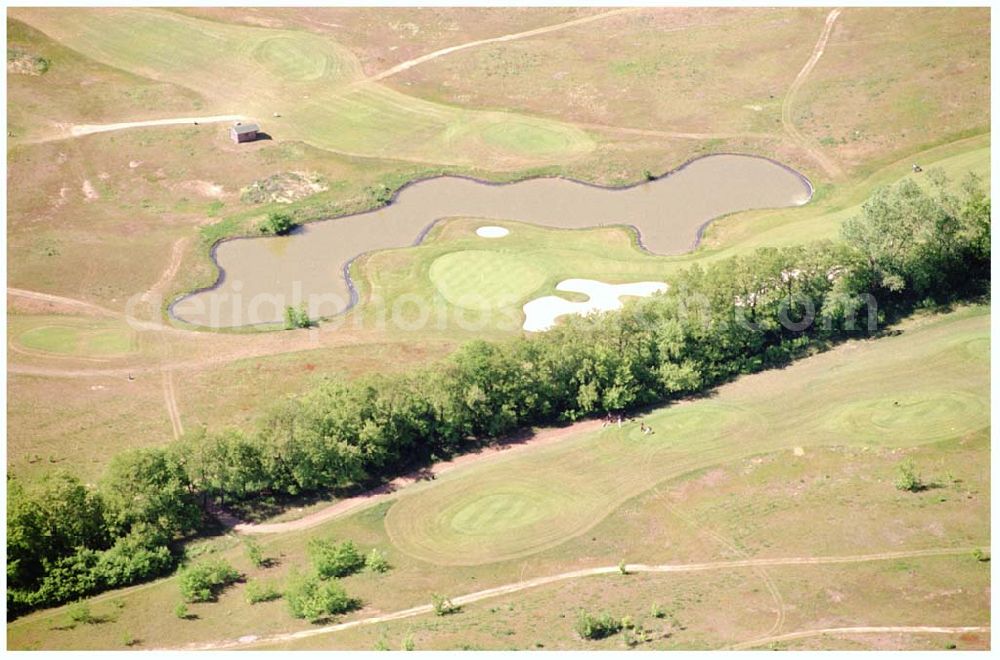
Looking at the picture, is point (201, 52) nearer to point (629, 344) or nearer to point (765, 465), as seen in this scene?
point (629, 344)

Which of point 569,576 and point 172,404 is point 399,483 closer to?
point 569,576

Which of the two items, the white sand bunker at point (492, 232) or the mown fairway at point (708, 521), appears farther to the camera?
the white sand bunker at point (492, 232)

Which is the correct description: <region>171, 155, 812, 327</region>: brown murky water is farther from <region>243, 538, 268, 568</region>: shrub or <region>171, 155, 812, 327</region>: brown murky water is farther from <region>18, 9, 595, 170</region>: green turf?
<region>243, 538, 268, 568</region>: shrub

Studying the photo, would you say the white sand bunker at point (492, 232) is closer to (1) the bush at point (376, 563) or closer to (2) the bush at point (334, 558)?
(2) the bush at point (334, 558)

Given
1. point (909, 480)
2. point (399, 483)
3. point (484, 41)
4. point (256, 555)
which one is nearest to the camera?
point (256, 555)

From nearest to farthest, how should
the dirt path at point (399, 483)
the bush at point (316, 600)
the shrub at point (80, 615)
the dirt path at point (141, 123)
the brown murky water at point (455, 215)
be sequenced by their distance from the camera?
the bush at point (316, 600), the shrub at point (80, 615), the dirt path at point (399, 483), the brown murky water at point (455, 215), the dirt path at point (141, 123)

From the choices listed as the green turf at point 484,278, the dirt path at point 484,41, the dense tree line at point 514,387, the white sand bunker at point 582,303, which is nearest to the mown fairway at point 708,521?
the dense tree line at point 514,387

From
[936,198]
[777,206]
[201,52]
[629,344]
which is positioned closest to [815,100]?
[777,206]

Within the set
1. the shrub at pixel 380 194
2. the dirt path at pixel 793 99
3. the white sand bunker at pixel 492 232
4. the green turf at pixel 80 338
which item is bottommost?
the green turf at pixel 80 338

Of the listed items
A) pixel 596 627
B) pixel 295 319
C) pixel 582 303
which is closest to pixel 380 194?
pixel 295 319
